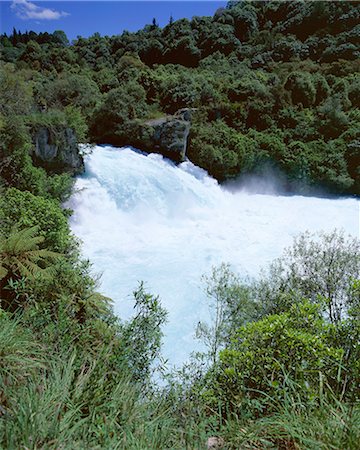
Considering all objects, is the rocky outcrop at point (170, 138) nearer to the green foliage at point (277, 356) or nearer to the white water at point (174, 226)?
the white water at point (174, 226)

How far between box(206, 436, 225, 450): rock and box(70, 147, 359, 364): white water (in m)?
7.39

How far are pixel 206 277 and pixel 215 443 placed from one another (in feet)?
26.7

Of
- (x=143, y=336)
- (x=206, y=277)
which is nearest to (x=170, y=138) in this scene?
(x=206, y=277)

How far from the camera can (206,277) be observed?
35.2 ft

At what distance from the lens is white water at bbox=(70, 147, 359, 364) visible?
12328 mm

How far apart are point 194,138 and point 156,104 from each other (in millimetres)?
4372

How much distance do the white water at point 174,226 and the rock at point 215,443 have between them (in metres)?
7.39

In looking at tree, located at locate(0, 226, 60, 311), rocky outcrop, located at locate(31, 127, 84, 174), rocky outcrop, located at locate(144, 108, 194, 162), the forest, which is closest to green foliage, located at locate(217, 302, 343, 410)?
the forest

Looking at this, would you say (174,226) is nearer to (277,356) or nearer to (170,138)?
(170,138)

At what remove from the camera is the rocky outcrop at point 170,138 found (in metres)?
22.2

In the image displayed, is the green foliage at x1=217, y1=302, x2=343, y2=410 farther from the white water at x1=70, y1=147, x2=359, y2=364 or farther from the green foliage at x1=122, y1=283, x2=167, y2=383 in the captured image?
the white water at x1=70, y1=147, x2=359, y2=364

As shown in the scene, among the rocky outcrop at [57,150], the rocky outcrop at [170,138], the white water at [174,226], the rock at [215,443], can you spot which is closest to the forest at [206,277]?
the rock at [215,443]

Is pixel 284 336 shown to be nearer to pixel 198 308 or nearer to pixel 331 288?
pixel 331 288

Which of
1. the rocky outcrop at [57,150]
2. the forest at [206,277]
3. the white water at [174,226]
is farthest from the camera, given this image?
the rocky outcrop at [57,150]
